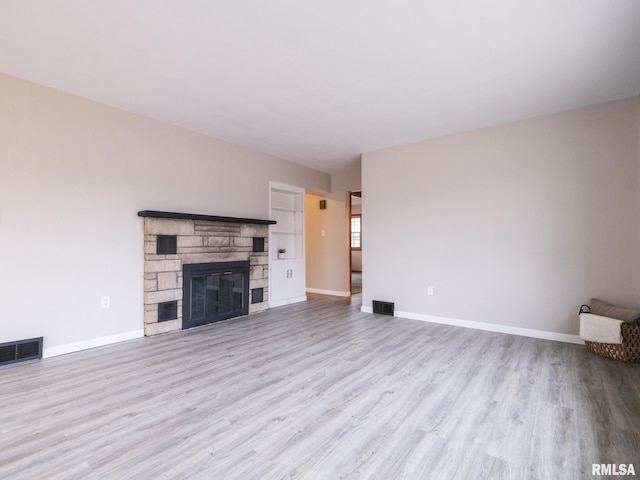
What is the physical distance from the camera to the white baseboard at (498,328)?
347 centimetres

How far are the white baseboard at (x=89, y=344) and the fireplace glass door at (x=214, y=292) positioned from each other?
0.58 meters

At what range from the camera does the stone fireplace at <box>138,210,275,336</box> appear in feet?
12.2

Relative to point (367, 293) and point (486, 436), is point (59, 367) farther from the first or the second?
point (367, 293)

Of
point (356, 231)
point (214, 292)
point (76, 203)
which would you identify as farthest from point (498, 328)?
point (356, 231)

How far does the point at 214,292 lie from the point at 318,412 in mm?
2800

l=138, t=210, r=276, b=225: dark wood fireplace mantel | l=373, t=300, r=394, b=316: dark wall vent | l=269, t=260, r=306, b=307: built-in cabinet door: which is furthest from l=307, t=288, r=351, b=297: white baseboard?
l=138, t=210, r=276, b=225: dark wood fireplace mantel

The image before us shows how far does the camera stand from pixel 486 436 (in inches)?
69.5

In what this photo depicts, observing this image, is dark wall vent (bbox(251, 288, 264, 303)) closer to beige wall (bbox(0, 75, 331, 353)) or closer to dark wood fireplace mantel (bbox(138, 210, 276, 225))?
dark wood fireplace mantel (bbox(138, 210, 276, 225))

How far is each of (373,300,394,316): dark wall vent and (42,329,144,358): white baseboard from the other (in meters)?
3.20

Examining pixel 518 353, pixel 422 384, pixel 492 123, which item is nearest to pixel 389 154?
pixel 492 123

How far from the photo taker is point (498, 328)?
3.88m

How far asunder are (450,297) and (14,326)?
4.79m

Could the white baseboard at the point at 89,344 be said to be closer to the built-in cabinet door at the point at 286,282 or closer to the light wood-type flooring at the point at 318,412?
the light wood-type flooring at the point at 318,412

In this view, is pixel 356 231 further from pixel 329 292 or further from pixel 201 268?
pixel 201 268
